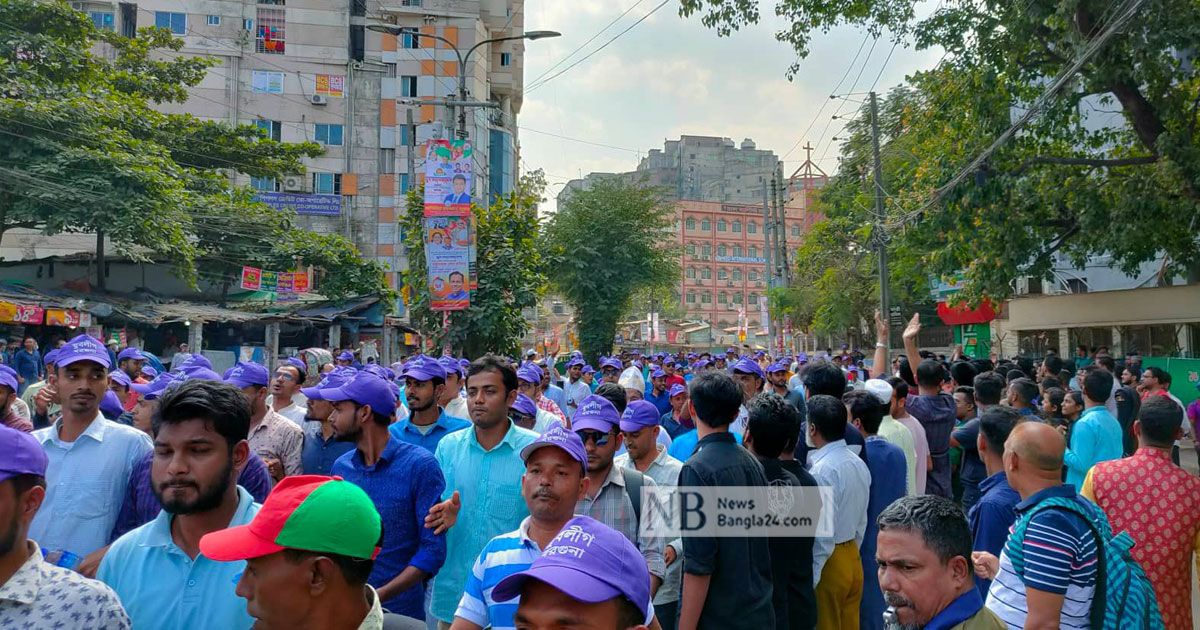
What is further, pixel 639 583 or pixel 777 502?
pixel 777 502

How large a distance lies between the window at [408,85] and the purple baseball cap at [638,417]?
45466 millimetres

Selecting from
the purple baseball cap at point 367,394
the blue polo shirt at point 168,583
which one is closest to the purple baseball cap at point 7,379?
the purple baseball cap at point 367,394

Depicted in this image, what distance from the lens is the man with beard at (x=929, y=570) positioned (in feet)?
8.41

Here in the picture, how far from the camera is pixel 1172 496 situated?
4320 millimetres

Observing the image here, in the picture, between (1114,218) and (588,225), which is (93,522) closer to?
(1114,218)

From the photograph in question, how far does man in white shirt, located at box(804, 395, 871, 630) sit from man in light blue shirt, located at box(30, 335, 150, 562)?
3329 mm

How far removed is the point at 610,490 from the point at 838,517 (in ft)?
4.76

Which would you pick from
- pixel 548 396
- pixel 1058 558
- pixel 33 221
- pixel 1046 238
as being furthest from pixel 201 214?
pixel 1058 558

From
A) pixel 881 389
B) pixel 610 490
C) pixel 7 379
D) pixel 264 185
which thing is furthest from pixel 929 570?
pixel 264 185

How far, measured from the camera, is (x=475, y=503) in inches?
167

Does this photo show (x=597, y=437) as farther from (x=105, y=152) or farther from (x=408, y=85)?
(x=408, y=85)

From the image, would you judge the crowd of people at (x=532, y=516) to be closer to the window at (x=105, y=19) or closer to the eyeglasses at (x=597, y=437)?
the eyeglasses at (x=597, y=437)

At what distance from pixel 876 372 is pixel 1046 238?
28.4ft

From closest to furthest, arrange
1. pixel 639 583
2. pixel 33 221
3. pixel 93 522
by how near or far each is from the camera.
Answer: pixel 639 583, pixel 93 522, pixel 33 221
